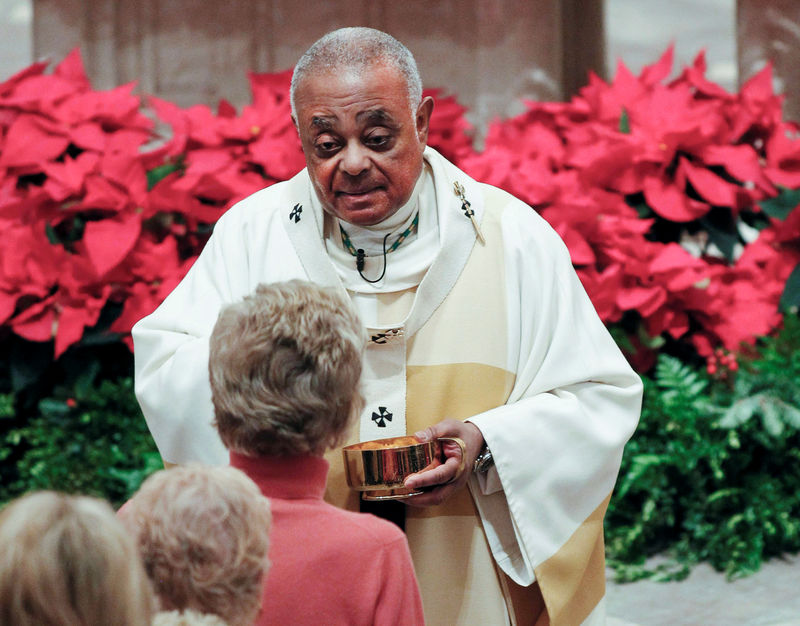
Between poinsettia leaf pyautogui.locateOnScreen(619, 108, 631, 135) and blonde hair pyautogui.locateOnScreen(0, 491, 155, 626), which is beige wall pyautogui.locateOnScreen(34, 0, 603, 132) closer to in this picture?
poinsettia leaf pyautogui.locateOnScreen(619, 108, 631, 135)

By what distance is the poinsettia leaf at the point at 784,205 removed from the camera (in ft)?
14.5

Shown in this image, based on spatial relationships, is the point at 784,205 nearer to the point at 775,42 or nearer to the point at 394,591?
the point at 775,42

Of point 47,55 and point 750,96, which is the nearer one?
point 750,96

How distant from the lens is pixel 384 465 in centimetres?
206

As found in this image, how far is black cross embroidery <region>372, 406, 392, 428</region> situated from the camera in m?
2.41

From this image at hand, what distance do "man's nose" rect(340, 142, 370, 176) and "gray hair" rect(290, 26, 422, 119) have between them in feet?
0.50

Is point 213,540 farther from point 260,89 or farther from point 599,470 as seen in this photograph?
point 260,89

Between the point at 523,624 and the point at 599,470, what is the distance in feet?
1.24

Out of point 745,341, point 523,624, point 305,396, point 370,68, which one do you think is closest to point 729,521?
point 745,341

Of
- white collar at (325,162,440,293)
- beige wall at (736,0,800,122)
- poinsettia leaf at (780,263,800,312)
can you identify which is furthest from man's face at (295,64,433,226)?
beige wall at (736,0,800,122)

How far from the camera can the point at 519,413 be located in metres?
2.32

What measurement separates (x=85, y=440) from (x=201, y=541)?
2.82m

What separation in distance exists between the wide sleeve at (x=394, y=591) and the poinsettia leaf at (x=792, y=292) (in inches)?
119

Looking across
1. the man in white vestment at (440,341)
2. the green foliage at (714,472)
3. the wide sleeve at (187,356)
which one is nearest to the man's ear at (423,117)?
the man in white vestment at (440,341)
